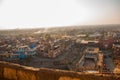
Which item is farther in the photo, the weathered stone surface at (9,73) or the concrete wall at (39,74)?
the weathered stone surface at (9,73)

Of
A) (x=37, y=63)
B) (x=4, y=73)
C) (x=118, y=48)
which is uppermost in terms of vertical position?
(x=4, y=73)

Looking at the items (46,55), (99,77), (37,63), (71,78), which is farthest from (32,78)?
(46,55)

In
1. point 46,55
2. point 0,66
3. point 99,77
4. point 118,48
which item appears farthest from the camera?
point 46,55

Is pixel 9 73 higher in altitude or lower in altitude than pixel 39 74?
lower

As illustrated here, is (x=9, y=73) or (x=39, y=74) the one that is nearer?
(x=39, y=74)

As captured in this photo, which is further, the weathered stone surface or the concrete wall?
the weathered stone surface

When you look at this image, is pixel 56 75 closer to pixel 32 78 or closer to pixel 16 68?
pixel 32 78

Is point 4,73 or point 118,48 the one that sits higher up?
point 4,73

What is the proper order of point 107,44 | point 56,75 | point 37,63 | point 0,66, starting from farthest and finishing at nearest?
point 107,44, point 37,63, point 0,66, point 56,75
